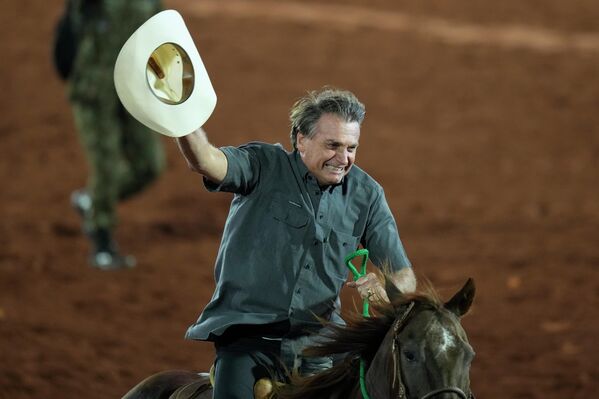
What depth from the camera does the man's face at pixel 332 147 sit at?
448 cm

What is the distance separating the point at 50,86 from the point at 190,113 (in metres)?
14.1

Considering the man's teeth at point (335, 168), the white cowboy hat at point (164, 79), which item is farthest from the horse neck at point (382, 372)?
the white cowboy hat at point (164, 79)

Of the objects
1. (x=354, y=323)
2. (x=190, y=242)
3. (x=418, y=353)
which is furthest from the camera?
(x=190, y=242)

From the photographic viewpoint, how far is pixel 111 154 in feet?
38.0

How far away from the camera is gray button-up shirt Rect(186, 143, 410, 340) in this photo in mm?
4508

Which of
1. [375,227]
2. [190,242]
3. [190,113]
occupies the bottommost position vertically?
[190,242]

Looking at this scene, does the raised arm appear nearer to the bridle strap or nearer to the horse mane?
the horse mane

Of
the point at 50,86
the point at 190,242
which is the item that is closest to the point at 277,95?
the point at 50,86

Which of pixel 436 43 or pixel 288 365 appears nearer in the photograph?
pixel 288 365

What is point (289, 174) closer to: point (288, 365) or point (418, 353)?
point (288, 365)

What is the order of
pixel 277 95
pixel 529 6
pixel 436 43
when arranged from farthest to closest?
1. pixel 529 6
2. pixel 436 43
3. pixel 277 95

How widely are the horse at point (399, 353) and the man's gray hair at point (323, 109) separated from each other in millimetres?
747

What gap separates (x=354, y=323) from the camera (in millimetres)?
4250

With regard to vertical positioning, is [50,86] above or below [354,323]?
above
